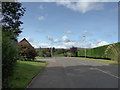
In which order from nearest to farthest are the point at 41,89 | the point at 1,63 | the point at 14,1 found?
the point at 1,63 → the point at 41,89 → the point at 14,1

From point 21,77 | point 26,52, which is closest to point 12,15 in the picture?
point 21,77

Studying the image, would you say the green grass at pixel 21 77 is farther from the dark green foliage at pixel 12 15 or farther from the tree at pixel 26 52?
the tree at pixel 26 52

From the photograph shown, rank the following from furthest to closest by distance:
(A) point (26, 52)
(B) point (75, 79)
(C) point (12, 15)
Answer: (A) point (26, 52)
(C) point (12, 15)
(B) point (75, 79)

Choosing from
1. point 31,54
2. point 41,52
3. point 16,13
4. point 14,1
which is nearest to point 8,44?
point 14,1

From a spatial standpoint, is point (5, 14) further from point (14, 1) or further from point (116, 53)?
point (116, 53)

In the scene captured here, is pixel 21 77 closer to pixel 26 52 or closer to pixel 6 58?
Answer: pixel 6 58

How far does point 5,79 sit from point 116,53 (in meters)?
20.7

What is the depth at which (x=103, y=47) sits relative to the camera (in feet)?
119

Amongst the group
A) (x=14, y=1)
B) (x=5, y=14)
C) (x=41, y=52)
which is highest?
(x=14, y=1)

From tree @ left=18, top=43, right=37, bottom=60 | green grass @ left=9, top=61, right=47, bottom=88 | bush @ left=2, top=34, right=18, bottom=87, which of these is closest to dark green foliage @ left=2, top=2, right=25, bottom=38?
green grass @ left=9, top=61, right=47, bottom=88

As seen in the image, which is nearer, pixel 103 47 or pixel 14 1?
pixel 14 1

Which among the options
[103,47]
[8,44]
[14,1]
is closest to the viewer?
[8,44]

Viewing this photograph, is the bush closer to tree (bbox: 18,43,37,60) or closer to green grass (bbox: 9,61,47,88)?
green grass (bbox: 9,61,47,88)

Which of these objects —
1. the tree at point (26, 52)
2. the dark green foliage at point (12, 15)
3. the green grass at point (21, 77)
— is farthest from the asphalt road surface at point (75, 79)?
the tree at point (26, 52)
